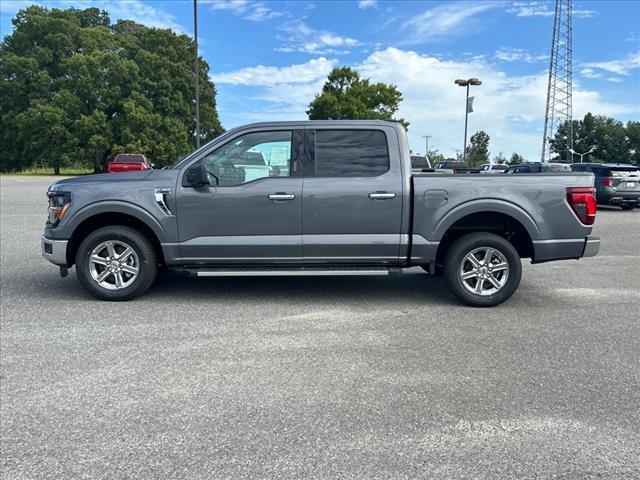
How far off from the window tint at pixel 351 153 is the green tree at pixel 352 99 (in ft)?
162

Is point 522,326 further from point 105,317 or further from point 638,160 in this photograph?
point 638,160

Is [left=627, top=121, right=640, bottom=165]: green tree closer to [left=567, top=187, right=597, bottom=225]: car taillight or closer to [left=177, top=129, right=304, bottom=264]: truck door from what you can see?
[left=567, top=187, right=597, bottom=225]: car taillight

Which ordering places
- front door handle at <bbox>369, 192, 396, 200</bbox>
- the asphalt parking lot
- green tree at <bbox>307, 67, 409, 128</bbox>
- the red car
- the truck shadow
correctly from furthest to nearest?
green tree at <bbox>307, 67, 409, 128</bbox> < the red car < the truck shadow < front door handle at <bbox>369, 192, 396, 200</bbox> < the asphalt parking lot

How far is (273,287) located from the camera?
644 centimetres

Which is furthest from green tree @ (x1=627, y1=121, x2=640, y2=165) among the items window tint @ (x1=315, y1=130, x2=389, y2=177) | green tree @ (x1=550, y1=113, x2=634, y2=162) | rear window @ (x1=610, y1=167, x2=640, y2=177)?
window tint @ (x1=315, y1=130, x2=389, y2=177)

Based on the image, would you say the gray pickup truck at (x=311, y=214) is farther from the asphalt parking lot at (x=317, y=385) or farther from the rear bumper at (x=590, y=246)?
the asphalt parking lot at (x=317, y=385)

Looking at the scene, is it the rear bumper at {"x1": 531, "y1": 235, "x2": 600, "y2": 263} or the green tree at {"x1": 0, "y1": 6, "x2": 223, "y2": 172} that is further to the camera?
the green tree at {"x1": 0, "y1": 6, "x2": 223, "y2": 172}

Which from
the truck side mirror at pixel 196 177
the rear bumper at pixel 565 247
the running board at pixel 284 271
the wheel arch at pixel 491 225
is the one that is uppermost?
the truck side mirror at pixel 196 177

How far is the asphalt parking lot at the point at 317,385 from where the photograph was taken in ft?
8.95

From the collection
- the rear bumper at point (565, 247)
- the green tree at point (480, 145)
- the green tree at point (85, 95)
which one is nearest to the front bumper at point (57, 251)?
the rear bumper at point (565, 247)

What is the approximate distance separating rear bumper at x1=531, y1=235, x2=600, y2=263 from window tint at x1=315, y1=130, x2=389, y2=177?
1907 mm

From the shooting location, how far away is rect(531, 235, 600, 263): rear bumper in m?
5.57

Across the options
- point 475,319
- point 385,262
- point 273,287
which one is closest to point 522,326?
point 475,319

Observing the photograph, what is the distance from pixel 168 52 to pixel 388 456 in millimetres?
60473
